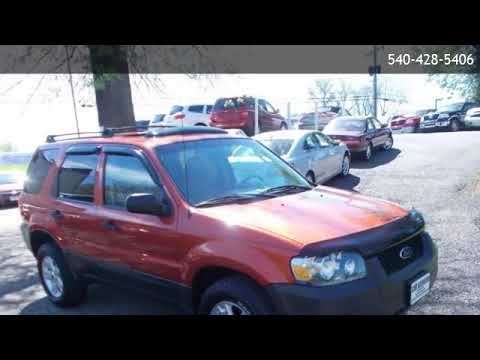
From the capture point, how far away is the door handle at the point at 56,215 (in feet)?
15.3

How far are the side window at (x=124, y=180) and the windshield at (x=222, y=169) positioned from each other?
8.9 inches

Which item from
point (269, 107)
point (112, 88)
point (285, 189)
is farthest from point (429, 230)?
point (269, 107)

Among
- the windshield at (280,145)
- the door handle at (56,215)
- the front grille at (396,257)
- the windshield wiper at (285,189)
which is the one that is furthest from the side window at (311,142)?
the front grille at (396,257)

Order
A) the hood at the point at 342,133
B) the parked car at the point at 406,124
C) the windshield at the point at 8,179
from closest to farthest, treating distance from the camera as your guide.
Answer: the hood at the point at 342,133, the windshield at the point at 8,179, the parked car at the point at 406,124

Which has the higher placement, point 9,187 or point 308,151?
point 308,151

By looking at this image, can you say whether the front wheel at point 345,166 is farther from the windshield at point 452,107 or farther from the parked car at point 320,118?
the windshield at point 452,107

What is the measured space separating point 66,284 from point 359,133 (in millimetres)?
10661

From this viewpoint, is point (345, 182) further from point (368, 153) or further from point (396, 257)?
point (396, 257)

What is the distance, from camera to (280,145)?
32.0ft

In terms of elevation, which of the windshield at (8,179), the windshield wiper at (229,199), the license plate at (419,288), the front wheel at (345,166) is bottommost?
the windshield at (8,179)

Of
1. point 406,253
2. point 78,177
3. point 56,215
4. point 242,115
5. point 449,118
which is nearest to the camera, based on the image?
point 406,253

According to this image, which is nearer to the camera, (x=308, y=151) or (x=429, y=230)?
(x=429, y=230)
